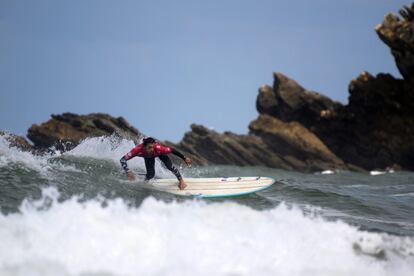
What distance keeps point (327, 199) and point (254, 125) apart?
42673 mm

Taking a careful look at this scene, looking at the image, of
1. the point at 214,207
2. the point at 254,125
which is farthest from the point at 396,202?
the point at 254,125

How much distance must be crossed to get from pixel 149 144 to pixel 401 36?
38668 mm

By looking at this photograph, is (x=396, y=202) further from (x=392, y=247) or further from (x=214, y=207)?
(x=214, y=207)

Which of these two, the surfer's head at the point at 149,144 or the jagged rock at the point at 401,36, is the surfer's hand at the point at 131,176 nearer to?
the surfer's head at the point at 149,144

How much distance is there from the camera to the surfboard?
43.8ft

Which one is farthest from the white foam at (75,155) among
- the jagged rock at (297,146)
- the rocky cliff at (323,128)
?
the jagged rock at (297,146)

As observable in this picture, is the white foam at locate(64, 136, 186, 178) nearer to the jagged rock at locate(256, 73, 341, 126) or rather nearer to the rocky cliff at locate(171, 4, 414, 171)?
the rocky cliff at locate(171, 4, 414, 171)

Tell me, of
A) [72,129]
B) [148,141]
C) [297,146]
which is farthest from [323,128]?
[148,141]

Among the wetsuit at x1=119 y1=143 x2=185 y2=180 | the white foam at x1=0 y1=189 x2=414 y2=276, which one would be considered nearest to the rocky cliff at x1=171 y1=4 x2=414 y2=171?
the wetsuit at x1=119 y1=143 x2=185 y2=180

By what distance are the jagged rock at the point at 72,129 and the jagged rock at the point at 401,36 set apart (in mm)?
25448

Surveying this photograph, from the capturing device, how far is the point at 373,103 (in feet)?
172

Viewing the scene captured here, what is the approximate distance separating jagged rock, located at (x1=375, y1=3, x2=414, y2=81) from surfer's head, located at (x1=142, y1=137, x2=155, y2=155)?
126 ft

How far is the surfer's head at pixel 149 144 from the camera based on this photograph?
13.6m

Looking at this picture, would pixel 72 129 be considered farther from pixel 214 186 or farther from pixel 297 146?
pixel 214 186
